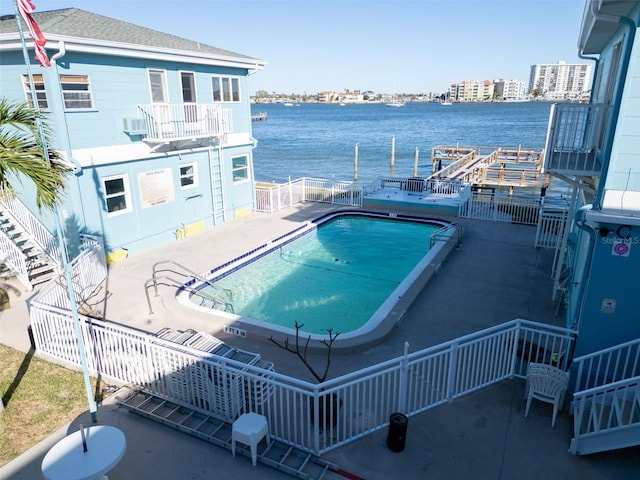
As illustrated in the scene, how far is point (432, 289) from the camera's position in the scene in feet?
40.0

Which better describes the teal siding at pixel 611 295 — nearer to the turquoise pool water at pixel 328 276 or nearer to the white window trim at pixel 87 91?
the turquoise pool water at pixel 328 276

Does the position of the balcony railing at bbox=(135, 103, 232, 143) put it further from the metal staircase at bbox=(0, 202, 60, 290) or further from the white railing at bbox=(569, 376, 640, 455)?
the white railing at bbox=(569, 376, 640, 455)

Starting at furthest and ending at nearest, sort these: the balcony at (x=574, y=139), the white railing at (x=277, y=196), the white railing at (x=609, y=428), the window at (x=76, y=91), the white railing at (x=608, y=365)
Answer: the white railing at (x=277, y=196) → the window at (x=76, y=91) → the balcony at (x=574, y=139) → the white railing at (x=608, y=365) → the white railing at (x=609, y=428)

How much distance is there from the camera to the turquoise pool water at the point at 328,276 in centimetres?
1198

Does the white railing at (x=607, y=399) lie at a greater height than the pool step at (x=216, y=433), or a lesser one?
greater

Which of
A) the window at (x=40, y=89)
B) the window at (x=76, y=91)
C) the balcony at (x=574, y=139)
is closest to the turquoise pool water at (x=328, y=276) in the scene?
the balcony at (x=574, y=139)

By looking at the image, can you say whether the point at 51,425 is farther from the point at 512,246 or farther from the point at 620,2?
the point at 512,246

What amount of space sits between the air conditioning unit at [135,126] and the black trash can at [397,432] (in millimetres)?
12253

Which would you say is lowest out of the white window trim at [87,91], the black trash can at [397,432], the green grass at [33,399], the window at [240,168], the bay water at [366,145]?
the bay water at [366,145]

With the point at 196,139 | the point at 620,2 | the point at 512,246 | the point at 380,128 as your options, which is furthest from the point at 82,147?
the point at 380,128

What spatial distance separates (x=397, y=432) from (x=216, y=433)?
2.74 m

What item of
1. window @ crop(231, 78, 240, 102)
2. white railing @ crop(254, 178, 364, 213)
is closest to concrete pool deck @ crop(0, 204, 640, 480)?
white railing @ crop(254, 178, 364, 213)

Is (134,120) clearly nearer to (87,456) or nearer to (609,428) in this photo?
(87,456)

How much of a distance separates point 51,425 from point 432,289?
30.4 feet
